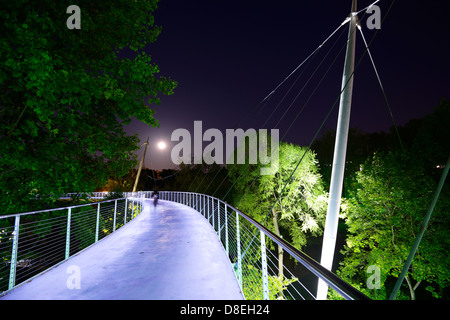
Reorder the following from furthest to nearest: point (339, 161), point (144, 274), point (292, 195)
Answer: point (292, 195)
point (339, 161)
point (144, 274)

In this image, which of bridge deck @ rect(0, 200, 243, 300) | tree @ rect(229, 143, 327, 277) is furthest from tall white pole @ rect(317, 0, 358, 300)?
tree @ rect(229, 143, 327, 277)

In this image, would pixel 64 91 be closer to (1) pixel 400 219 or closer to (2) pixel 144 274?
(2) pixel 144 274

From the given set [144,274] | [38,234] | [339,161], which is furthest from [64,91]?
[339,161]

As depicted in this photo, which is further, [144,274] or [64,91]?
[64,91]

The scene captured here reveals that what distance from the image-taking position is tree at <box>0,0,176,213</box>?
13.9 feet

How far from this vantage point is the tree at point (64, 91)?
13.9ft

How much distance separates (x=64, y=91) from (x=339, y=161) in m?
7.06

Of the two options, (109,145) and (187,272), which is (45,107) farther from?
(187,272)

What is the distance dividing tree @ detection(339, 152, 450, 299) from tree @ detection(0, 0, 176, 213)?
15.5m

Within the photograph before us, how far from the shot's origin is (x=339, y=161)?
6184 millimetres

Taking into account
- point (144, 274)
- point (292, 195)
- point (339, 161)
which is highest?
point (339, 161)

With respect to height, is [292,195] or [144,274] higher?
[144,274]
